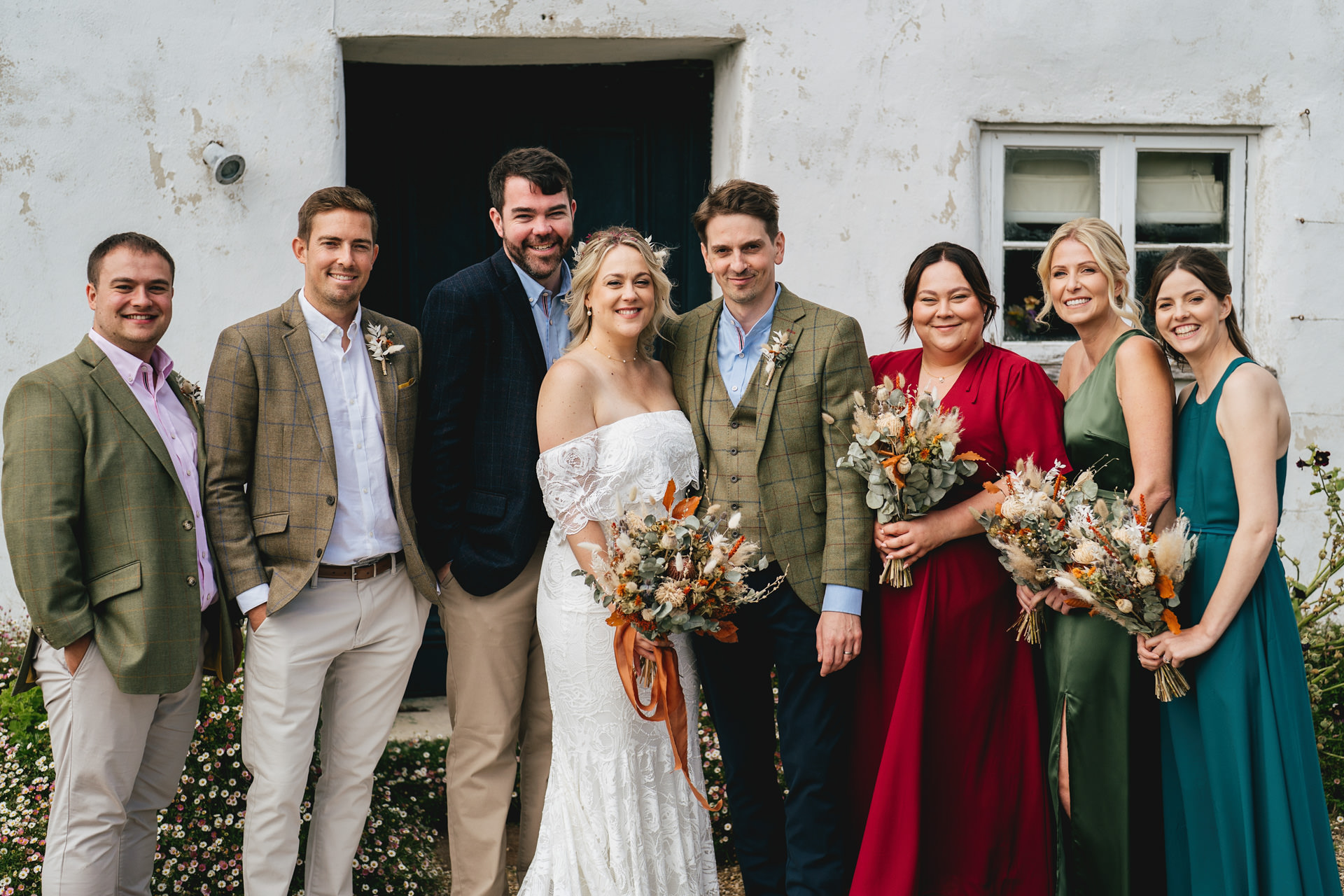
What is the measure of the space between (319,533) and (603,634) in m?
1.00

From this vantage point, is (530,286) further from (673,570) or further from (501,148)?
(501,148)

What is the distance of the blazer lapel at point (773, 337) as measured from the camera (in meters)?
3.46

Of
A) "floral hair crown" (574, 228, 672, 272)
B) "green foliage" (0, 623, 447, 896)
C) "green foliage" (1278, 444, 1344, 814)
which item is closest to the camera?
"floral hair crown" (574, 228, 672, 272)

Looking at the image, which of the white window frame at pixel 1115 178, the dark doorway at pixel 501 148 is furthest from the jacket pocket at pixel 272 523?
the white window frame at pixel 1115 178

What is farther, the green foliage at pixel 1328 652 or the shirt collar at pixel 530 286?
the green foliage at pixel 1328 652

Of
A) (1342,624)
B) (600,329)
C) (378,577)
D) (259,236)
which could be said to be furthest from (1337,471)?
(259,236)

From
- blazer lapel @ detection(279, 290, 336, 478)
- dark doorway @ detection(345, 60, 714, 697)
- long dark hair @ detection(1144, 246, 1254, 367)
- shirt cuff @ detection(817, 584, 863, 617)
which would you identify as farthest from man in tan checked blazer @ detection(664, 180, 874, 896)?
dark doorway @ detection(345, 60, 714, 697)

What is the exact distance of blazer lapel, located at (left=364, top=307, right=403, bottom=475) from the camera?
3.52 m

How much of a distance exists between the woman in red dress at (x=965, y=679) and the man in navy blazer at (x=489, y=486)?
4.21ft

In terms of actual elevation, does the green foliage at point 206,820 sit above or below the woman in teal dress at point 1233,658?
below

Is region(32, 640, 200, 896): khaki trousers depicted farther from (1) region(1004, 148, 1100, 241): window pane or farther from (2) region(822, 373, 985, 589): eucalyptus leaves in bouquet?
(1) region(1004, 148, 1100, 241): window pane

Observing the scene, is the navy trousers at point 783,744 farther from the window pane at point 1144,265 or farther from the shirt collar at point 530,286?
the window pane at point 1144,265

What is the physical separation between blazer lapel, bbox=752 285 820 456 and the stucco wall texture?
5.54 feet

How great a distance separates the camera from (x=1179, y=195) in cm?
567
